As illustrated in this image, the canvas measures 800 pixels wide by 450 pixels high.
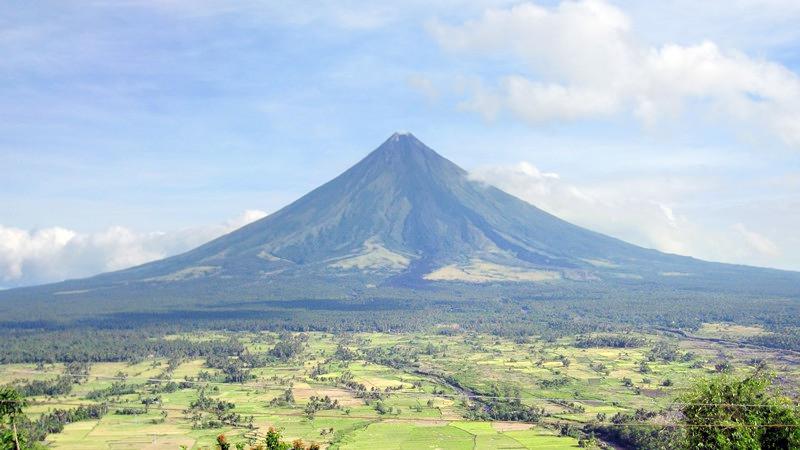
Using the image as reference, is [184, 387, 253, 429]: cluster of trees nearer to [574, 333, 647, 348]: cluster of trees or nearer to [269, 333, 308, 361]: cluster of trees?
[269, 333, 308, 361]: cluster of trees

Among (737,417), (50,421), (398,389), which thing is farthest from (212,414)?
(737,417)

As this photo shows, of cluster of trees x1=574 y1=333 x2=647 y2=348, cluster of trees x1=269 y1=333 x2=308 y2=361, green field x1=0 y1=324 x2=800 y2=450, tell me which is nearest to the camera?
green field x1=0 y1=324 x2=800 y2=450

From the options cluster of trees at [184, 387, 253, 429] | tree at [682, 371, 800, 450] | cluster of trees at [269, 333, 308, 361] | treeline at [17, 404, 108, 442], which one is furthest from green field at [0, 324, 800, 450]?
tree at [682, 371, 800, 450]

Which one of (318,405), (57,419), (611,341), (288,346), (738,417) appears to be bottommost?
(57,419)

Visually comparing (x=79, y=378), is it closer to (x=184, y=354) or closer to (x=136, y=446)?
(x=184, y=354)

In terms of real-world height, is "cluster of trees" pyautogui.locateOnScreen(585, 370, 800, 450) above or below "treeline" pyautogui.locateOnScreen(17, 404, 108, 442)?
above

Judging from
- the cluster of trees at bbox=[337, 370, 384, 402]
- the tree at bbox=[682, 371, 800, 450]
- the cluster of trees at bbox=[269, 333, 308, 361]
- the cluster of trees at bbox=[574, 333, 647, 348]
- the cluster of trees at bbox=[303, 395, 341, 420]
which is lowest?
the cluster of trees at bbox=[303, 395, 341, 420]

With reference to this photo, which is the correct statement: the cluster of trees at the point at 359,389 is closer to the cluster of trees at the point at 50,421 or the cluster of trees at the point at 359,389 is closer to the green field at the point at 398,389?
the green field at the point at 398,389

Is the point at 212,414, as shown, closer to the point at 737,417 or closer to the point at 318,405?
the point at 318,405
